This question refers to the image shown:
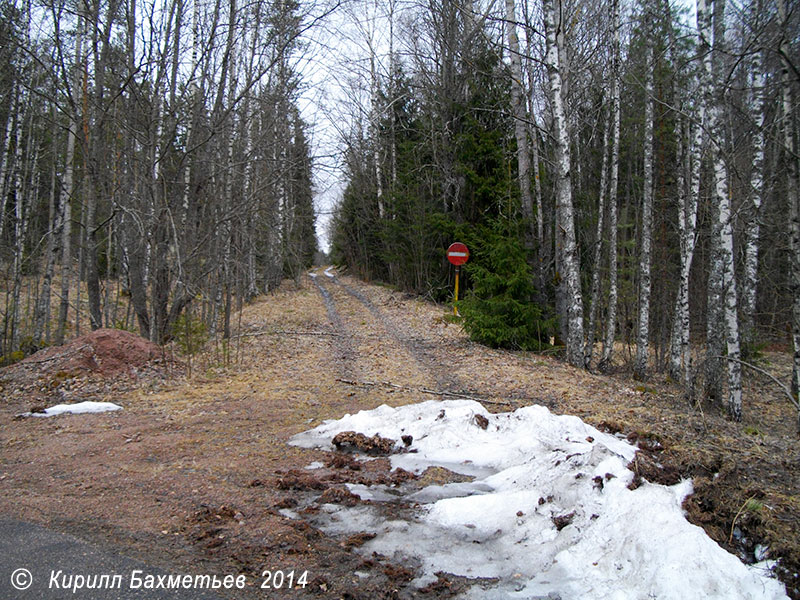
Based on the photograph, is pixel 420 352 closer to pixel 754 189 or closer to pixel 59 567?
pixel 754 189

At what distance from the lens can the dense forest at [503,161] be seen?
9156mm

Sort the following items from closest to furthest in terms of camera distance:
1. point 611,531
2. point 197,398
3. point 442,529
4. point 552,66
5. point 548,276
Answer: point 611,531 < point 442,529 < point 197,398 < point 552,66 < point 548,276

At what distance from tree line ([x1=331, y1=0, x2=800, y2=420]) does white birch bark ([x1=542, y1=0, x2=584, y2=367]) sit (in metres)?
0.04

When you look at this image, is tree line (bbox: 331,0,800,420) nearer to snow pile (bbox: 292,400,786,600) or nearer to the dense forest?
the dense forest

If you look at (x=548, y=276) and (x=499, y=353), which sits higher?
(x=548, y=276)

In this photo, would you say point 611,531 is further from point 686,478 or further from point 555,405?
point 555,405

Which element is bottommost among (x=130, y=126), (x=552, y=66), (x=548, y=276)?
(x=548, y=276)

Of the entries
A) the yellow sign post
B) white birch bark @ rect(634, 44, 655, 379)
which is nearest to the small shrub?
white birch bark @ rect(634, 44, 655, 379)

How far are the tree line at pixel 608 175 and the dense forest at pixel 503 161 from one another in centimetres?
8

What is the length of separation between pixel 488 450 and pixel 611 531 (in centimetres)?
208

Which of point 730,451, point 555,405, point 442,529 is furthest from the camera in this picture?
point 555,405

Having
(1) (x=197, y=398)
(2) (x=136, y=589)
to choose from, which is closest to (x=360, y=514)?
(2) (x=136, y=589)

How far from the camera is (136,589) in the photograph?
9.26 ft

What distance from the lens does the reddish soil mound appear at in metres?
9.12
